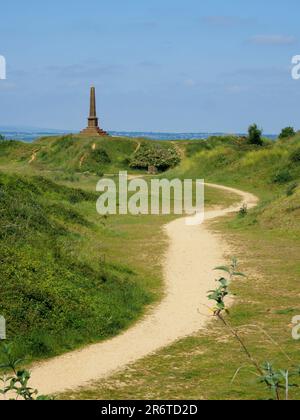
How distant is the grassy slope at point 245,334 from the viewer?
9.94m

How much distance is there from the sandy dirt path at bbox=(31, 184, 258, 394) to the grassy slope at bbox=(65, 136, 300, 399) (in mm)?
381

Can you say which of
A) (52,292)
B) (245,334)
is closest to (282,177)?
(245,334)

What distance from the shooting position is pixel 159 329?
521 inches

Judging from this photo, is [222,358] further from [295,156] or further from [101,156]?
[101,156]


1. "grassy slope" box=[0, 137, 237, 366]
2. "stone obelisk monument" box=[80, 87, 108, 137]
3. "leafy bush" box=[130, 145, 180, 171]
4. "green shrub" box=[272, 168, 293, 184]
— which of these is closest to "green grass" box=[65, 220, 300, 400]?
"grassy slope" box=[0, 137, 237, 366]

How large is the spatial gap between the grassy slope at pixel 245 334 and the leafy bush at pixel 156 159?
25095mm

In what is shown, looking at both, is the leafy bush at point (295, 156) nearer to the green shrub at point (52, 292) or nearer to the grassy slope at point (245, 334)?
the grassy slope at point (245, 334)

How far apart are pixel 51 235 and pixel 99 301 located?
5.75 m

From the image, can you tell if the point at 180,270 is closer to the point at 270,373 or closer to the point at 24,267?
the point at 24,267

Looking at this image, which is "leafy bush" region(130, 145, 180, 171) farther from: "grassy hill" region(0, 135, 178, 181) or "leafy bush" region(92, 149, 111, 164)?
"leafy bush" region(92, 149, 111, 164)

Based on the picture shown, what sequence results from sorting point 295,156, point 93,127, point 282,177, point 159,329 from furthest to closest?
point 93,127 → point 295,156 → point 282,177 → point 159,329

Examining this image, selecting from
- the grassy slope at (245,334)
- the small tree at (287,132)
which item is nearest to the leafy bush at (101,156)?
the small tree at (287,132)

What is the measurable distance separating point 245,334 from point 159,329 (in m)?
1.89
